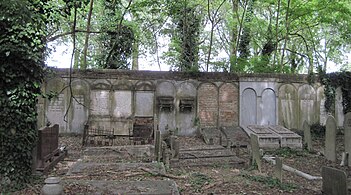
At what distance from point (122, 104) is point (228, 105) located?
4.93 m

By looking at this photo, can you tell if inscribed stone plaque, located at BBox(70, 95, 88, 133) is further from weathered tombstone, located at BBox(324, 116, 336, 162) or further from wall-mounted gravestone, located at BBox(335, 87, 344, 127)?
wall-mounted gravestone, located at BBox(335, 87, 344, 127)

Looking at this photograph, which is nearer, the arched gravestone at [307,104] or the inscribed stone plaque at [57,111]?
the inscribed stone plaque at [57,111]

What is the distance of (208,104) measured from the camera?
15.0 metres

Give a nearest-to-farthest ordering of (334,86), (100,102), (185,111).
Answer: (100,102) → (185,111) → (334,86)

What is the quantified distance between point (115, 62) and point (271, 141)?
385 inches

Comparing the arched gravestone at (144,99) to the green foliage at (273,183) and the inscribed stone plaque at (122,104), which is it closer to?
the inscribed stone plaque at (122,104)

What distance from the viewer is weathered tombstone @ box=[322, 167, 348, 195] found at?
4.70 m

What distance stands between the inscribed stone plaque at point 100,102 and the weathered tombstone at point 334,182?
1075 centimetres

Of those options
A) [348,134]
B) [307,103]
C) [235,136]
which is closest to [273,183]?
[348,134]

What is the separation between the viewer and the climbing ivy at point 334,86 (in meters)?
15.4

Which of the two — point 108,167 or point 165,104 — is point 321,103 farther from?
point 108,167

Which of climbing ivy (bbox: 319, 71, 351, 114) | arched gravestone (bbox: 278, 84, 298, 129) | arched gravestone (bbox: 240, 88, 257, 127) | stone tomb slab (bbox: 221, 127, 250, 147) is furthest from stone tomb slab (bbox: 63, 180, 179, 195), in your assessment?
climbing ivy (bbox: 319, 71, 351, 114)

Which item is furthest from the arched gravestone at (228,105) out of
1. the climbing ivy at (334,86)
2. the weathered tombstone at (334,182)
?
the weathered tombstone at (334,182)

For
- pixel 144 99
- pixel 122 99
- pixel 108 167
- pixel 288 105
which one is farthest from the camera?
pixel 288 105
